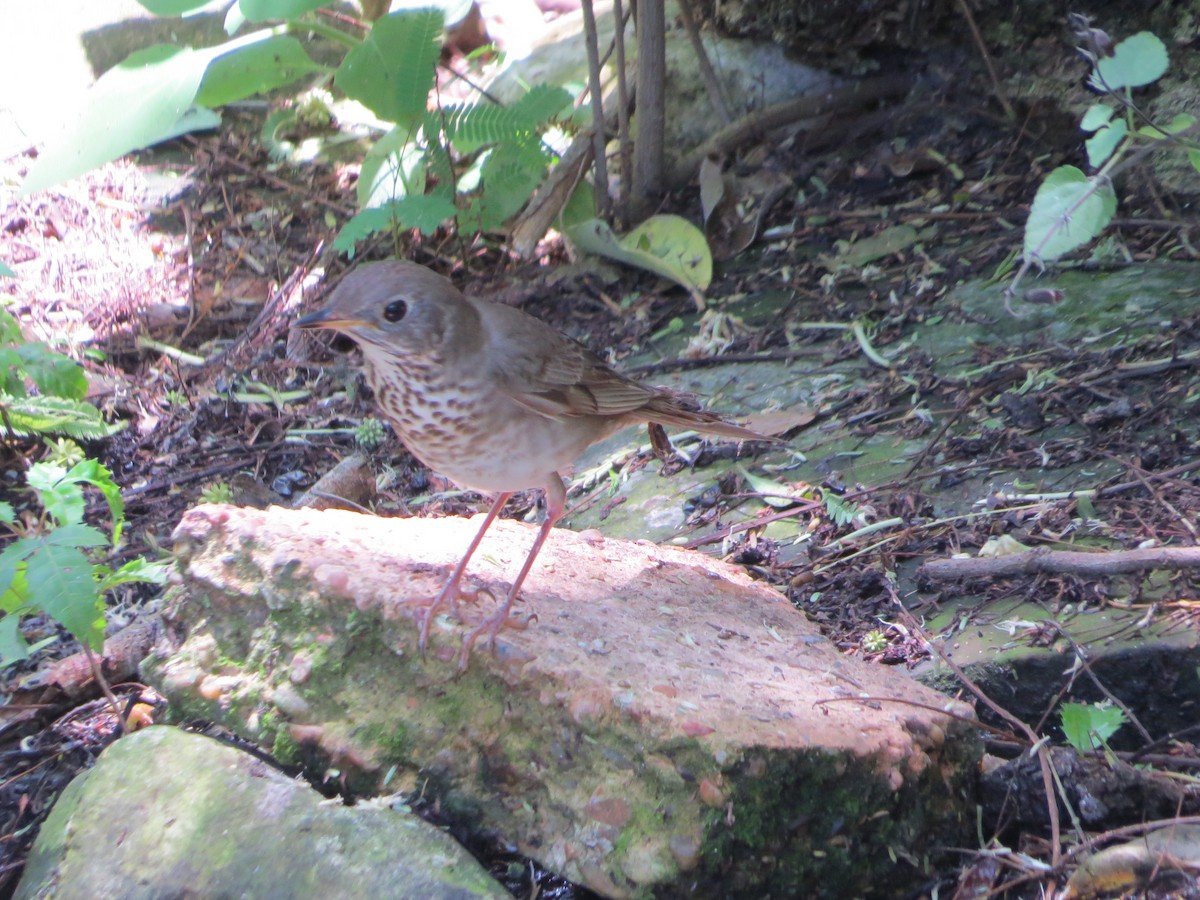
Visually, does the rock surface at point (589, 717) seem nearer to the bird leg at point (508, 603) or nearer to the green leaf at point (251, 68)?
the bird leg at point (508, 603)

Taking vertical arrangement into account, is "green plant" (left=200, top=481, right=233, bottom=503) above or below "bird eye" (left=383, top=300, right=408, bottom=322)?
below

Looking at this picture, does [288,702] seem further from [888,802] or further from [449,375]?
[888,802]

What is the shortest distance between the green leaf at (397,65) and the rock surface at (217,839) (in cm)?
376

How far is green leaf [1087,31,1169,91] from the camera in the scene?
9.65 feet

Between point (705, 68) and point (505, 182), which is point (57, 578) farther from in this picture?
point (705, 68)

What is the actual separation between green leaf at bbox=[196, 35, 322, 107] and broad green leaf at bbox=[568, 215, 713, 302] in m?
1.67

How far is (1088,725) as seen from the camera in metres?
2.66

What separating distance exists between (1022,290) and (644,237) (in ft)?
6.45

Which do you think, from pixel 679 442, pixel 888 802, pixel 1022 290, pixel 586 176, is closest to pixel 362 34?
pixel 586 176

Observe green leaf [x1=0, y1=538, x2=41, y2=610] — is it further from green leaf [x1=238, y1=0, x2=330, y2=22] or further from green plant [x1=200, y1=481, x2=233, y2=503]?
green leaf [x1=238, y1=0, x2=330, y2=22]

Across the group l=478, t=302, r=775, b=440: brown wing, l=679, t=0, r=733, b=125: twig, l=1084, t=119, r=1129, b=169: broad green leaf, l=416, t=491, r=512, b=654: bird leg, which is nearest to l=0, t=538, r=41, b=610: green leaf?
l=416, t=491, r=512, b=654: bird leg

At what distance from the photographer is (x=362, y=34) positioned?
7.14 metres

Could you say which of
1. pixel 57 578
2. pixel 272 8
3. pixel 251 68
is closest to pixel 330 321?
pixel 57 578

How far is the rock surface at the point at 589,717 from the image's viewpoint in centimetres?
228
